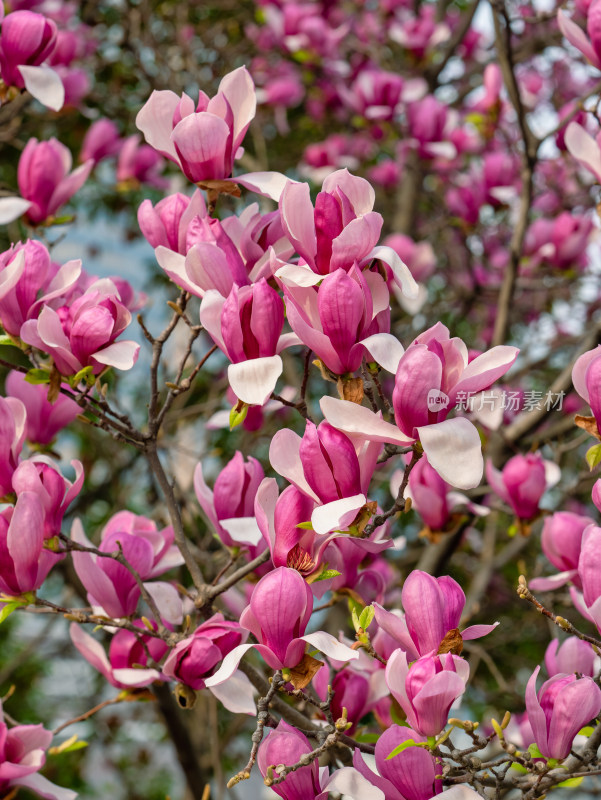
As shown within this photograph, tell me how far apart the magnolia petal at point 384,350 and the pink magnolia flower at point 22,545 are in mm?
378

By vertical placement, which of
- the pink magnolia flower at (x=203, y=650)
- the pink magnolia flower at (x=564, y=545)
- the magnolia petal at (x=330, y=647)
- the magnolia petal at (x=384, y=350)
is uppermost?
the magnolia petal at (x=384, y=350)

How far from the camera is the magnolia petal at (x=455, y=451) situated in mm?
682

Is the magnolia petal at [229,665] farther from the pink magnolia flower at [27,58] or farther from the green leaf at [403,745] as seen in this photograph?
the pink magnolia flower at [27,58]

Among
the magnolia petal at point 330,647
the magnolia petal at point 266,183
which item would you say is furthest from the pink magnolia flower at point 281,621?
the magnolia petal at point 266,183

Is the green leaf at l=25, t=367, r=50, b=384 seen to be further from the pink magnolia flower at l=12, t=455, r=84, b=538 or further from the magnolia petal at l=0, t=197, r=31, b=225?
the magnolia petal at l=0, t=197, r=31, b=225

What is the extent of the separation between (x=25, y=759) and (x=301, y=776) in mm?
365

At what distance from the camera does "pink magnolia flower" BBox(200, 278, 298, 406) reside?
779mm

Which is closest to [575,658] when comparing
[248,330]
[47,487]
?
[248,330]

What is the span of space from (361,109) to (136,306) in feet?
4.83

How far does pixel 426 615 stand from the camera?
0.73 m

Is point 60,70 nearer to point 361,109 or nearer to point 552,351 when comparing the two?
point 361,109

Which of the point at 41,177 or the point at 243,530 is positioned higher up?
the point at 41,177

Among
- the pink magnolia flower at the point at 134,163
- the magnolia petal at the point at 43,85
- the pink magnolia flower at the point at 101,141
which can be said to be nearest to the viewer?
the magnolia petal at the point at 43,85

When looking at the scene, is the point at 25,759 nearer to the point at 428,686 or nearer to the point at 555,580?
the point at 428,686
